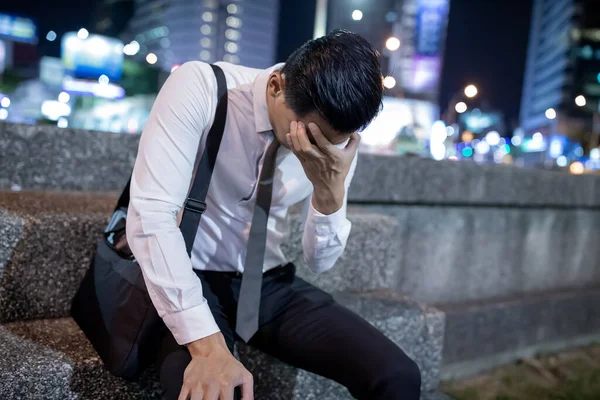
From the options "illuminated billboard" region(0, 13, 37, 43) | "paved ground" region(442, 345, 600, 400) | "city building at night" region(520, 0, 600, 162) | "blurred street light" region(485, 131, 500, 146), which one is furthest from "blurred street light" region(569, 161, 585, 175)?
"illuminated billboard" region(0, 13, 37, 43)

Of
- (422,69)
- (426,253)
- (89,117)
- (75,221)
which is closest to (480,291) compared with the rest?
(426,253)

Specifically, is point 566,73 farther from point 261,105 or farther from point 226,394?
point 226,394

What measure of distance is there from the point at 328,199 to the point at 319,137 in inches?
10.7

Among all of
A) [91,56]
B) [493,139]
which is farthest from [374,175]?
[493,139]

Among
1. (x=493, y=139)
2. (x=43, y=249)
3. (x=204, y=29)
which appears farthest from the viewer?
(x=204, y=29)

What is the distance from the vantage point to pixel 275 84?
4.85ft

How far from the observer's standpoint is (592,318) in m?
4.30

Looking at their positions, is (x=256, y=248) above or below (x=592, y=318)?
above

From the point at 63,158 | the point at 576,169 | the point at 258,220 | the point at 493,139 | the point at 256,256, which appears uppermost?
the point at 493,139

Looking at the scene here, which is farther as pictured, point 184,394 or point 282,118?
point 282,118

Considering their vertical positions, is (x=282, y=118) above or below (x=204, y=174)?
above

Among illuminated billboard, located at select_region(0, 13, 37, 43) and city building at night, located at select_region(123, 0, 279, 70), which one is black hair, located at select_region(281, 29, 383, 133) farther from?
city building at night, located at select_region(123, 0, 279, 70)

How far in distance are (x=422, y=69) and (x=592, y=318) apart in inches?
1806

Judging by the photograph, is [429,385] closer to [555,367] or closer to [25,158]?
[555,367]
